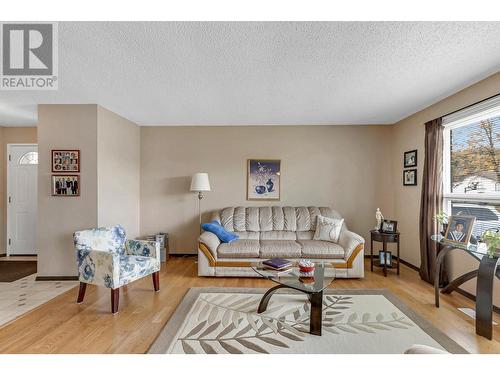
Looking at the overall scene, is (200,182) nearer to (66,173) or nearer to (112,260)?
(66,173)

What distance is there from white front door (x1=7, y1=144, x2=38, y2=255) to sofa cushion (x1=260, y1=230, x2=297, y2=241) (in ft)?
14.6

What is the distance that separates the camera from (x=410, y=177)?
410cm

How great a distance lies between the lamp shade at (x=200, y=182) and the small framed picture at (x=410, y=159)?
3.45 meters

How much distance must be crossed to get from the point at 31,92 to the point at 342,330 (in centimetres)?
442

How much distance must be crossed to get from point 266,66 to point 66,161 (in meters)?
3.10

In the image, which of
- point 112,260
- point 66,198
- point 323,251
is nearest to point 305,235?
point 323,251

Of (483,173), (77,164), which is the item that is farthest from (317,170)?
(77,164)

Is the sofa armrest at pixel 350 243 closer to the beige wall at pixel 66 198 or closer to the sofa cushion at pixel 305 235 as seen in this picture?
the sofa cushion at pixel 305 235

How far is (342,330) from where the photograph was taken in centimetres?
224

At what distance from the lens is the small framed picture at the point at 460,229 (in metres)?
2.50

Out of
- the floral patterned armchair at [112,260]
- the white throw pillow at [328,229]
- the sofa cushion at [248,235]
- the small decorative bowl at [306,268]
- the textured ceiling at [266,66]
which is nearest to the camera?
the textured ceiling at [266,66]

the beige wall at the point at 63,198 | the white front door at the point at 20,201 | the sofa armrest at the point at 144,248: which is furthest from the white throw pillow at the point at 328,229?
the white front door at the point at 20,201

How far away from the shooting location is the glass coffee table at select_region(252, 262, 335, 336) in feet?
7.13

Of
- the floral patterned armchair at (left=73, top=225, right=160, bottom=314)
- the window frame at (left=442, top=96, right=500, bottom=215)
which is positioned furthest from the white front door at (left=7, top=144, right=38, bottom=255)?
the window frame at (left=442, top=96, right=500, bottom=215)
